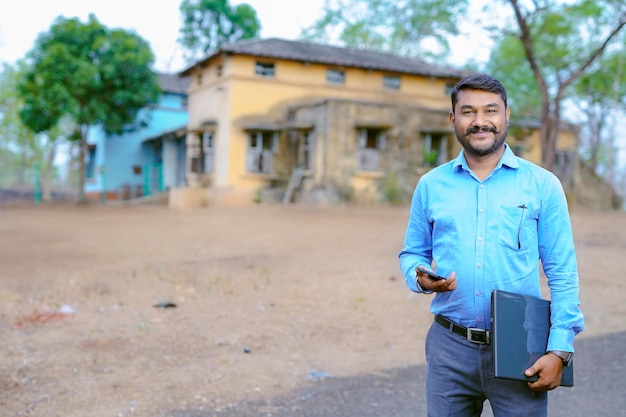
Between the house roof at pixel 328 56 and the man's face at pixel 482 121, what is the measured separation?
20.7 meters

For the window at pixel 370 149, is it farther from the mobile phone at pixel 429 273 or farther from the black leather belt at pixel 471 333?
the mobile phone at pixel 429 273

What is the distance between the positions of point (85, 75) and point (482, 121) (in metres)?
24.4

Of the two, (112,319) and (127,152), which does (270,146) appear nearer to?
(127,152)

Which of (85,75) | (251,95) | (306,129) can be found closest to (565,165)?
(306,129)

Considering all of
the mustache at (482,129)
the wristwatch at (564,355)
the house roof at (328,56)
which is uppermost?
the house roof at (328,56)

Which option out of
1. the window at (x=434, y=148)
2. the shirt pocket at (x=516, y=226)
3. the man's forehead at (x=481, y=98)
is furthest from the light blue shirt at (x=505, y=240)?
the window at (x=434, y=148)

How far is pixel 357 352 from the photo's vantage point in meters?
5.46

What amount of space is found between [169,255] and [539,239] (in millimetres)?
8789

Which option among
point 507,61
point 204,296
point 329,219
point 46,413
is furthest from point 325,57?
point 46,413

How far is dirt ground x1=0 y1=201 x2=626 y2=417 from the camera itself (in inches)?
174

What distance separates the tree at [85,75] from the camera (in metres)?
24.1

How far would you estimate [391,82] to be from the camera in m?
25.5

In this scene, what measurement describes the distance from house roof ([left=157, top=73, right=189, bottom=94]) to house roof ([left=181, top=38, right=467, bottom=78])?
6.00 m

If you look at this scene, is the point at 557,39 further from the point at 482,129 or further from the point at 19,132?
the point at 19,132
